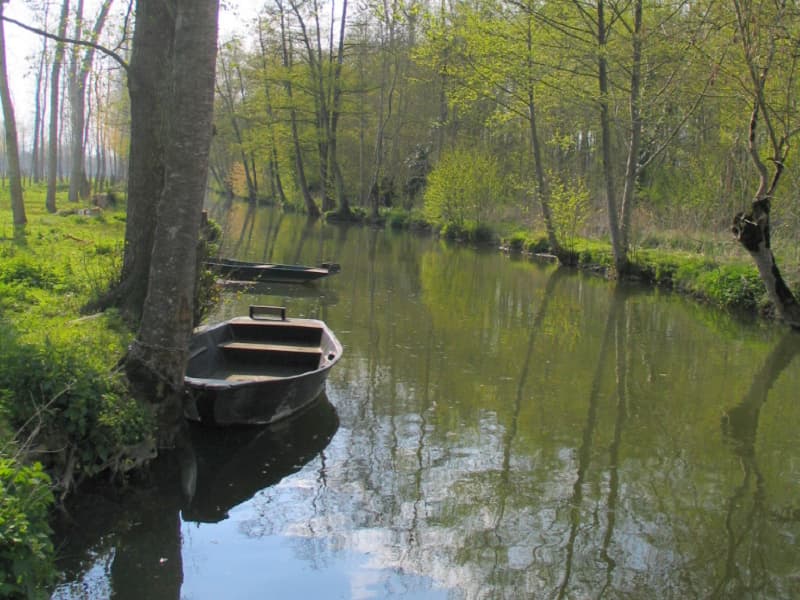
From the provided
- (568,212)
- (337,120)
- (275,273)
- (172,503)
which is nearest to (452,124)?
(337,120)

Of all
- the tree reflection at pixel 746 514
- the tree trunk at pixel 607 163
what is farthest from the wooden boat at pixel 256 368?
the tree trunk at pixel 607 163

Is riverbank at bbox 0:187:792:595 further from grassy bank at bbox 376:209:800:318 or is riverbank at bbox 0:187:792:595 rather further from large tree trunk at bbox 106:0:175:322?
grassy bank at bbox 376:209:800:318

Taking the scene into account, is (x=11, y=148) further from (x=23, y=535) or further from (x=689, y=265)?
(x=689, y=265)

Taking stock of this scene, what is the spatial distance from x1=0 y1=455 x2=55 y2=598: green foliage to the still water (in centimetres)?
87

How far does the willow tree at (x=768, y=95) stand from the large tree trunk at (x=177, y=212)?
10005mm

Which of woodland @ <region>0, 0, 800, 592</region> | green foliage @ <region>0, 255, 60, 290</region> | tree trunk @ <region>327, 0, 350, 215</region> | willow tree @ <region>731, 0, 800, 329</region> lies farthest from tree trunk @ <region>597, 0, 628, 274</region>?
tree trunk @ <region>327, 0, 350, 215</region>

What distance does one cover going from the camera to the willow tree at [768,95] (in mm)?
12438

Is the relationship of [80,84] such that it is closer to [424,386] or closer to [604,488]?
[424,386]

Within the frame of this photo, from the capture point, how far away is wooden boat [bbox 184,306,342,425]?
6715 millimetres

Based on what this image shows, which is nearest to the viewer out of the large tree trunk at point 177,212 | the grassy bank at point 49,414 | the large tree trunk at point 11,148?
the grassy bank at point 49,414

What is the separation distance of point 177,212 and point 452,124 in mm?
34812

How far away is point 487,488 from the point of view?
6281mm

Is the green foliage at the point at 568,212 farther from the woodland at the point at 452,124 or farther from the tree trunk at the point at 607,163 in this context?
the tree trunk at the point at 607,163

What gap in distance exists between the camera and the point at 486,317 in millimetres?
14555
